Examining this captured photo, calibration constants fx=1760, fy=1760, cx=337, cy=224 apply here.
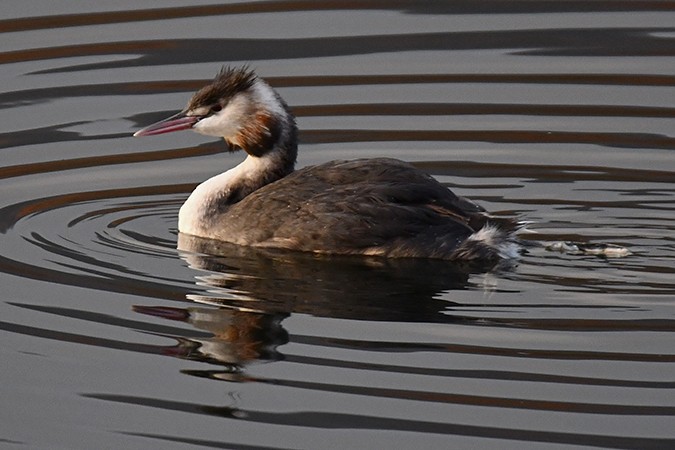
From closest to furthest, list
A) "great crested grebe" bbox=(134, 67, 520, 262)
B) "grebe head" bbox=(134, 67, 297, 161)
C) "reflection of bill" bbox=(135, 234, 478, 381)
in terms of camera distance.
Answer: "reflection of bill" bbox=(135, 234, 478, 381), "great crested grebe" bbox=(134, 67, 520, 262), "grebe head" bbox=(134, 67, 297, 161)

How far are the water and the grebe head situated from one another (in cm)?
64

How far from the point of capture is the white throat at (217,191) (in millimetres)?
10508

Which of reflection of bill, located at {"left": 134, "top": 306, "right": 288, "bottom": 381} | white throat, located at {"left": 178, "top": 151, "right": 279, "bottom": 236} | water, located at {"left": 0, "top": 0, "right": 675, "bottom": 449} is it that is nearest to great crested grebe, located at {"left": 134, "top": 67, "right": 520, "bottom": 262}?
white throat, located at {"left": 178, "top": 151, "right": 279, "bottom": 236}

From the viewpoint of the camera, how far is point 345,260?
997 cm

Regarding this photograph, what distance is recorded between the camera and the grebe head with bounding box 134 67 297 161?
10.6m

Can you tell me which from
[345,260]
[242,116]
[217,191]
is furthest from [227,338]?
[242,116]

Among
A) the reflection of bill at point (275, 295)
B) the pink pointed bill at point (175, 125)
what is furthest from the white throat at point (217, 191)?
the pink pointed bill at point (175, 125)

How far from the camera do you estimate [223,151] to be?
1244 centimetres

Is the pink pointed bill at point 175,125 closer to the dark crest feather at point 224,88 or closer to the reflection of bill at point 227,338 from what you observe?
the dark crest feather at point 224,88

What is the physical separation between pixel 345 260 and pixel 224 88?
1458 millimetres

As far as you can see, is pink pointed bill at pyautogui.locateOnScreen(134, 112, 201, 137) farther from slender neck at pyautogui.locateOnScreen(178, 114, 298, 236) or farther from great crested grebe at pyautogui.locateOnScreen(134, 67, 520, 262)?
slender neck at pyautogui.locateOnScreen(178, 114, 298, 236)

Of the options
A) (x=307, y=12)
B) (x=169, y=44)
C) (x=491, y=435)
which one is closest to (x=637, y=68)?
(x=307, y=12)

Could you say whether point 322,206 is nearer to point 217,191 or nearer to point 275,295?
point 217,191

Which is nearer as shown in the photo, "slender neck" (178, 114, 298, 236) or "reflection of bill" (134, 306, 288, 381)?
"reflection of bill" (134, 306, 288, 381)
